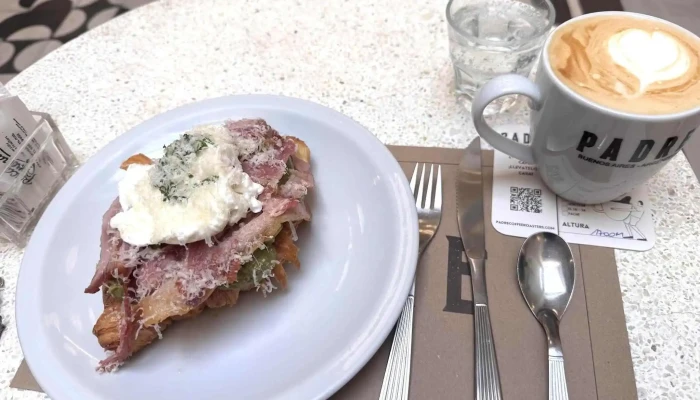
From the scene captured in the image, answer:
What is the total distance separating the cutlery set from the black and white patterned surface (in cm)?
159

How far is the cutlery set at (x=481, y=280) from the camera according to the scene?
2.04 feet

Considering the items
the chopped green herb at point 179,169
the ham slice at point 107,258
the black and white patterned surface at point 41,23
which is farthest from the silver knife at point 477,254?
the black and white patterned surface at point 41,23

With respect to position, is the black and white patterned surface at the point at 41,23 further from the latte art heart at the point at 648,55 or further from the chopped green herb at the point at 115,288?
the latte art heart at the point at 648,55

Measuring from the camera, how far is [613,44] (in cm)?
71

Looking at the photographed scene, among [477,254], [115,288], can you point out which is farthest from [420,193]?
[115,288]

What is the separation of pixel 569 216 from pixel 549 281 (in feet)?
0.46

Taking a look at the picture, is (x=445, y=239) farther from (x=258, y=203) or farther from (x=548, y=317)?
(x=258, y=203)

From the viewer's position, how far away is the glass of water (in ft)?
3.01

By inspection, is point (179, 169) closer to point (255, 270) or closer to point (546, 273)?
point (255, 270)

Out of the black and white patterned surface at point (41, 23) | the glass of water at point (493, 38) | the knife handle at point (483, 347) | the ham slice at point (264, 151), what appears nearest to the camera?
the knife handle at point (483, 347)

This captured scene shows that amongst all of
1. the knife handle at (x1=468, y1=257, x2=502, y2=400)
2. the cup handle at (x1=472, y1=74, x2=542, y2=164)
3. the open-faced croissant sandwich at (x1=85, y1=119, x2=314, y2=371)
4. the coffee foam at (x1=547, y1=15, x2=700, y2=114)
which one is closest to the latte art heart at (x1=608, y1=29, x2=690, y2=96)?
the coffee foam at (x1=547, y1=15, x2=700, y2=114)

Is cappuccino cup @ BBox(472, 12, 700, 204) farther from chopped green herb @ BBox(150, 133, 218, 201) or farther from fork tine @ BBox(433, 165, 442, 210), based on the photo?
chopped green herb @ BBox(150, 133, 218, 201)

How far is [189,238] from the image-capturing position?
645 mm

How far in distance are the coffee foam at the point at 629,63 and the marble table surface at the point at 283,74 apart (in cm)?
22
